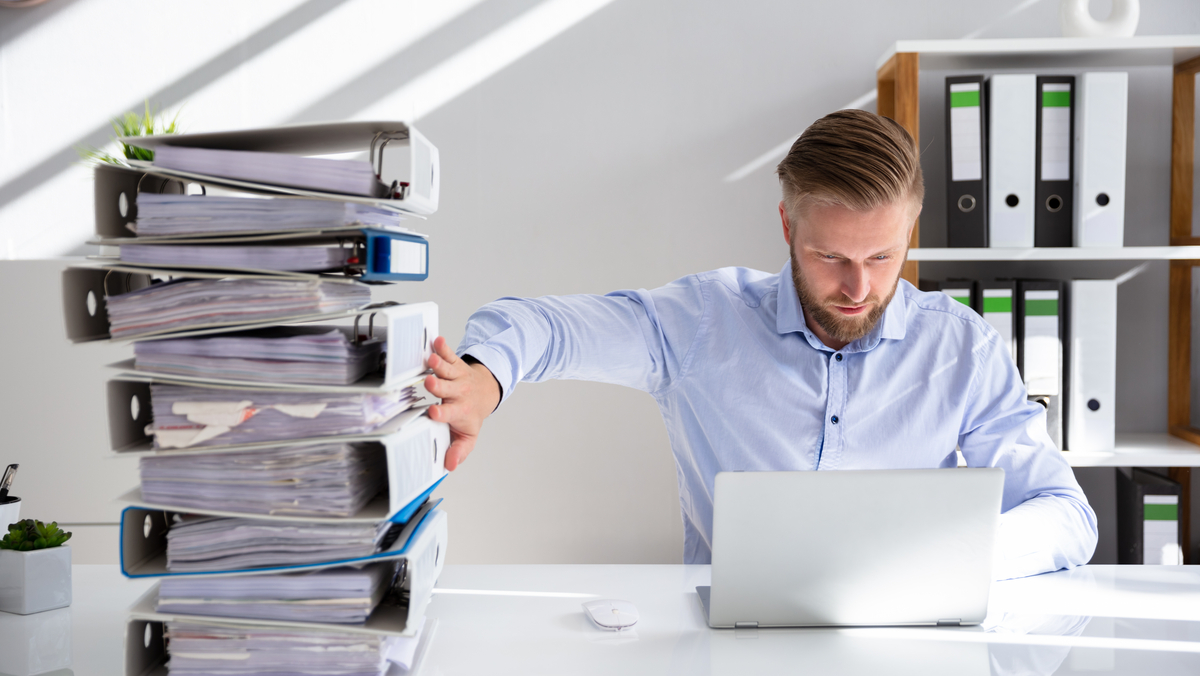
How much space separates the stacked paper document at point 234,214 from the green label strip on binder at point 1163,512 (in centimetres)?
204

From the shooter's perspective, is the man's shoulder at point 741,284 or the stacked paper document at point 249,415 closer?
the stacked paper document at point 249,415

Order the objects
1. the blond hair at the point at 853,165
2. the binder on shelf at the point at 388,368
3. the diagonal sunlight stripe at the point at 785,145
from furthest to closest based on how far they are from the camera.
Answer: the diagonal sunlight stripe at the point at 785,145
the blond hair at the point at 853,165
the binder on shelf at the point at 388,368

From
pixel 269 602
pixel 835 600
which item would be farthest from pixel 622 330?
pixel 269 602

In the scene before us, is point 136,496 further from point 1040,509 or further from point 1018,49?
point 1018,49

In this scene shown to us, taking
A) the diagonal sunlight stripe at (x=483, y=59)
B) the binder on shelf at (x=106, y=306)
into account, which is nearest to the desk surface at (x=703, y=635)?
the binder on shelf at (x=106, y=306)

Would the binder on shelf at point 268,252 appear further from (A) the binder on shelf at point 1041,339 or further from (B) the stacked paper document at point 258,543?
(A) the binder on shelf at point 1041,339

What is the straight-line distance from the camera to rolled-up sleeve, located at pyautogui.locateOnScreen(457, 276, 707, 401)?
106 centimetres

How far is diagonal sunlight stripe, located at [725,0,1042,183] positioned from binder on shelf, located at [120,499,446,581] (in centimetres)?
161

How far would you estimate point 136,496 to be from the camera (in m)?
0.72

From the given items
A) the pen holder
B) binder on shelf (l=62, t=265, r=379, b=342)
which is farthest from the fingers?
the pen holder

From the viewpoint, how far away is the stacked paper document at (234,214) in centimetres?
70

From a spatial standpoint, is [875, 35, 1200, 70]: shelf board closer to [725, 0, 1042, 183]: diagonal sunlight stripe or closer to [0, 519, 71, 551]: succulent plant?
[725, 0, 1042, 183]: diagonal sunlight stripe

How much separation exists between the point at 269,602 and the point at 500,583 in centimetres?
37

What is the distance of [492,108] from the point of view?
2.20 m
